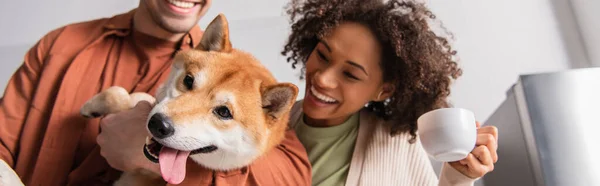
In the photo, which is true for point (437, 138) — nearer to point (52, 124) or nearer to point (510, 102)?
point (510, 102)

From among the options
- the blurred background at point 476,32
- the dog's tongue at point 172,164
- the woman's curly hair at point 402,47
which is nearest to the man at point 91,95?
the dog's tongue at point 172,164

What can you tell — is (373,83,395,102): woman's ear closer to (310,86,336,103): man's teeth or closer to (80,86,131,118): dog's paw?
(310,86,336,103): man's teeth

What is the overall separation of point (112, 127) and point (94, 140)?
7.4 inches

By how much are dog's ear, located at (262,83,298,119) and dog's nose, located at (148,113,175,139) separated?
0.21 m

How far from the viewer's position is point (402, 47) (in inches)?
45.1

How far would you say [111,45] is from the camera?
4.09 ft

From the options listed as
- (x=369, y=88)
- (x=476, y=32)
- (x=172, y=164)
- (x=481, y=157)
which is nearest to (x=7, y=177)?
(x=172, y=164)

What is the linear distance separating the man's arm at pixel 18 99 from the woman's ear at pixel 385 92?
3.03 ft

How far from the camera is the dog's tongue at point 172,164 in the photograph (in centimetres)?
76

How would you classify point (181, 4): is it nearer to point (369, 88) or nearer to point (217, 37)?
point (217, 37)

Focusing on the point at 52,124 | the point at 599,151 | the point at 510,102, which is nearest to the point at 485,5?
the point at 510,102

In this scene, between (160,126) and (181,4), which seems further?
(181,4)

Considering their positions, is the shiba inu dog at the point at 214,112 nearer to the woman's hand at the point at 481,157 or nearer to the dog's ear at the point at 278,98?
the dog's ear at the point at 278,98

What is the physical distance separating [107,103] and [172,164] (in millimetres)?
352
